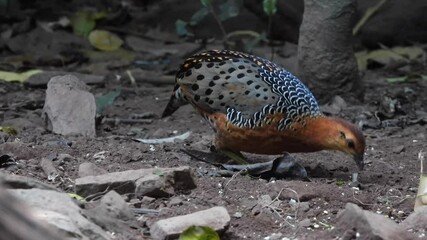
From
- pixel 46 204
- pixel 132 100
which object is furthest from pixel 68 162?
pixel 132 100

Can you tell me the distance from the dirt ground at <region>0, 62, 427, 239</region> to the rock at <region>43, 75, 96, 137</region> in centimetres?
11

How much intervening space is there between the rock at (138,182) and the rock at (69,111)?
1697mm

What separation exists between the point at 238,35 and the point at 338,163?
376 centimetres

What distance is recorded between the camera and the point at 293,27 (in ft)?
33.0

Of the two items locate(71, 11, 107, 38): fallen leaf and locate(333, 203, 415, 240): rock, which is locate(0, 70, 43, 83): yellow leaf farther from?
locate(333, 203, 415, 240): rock

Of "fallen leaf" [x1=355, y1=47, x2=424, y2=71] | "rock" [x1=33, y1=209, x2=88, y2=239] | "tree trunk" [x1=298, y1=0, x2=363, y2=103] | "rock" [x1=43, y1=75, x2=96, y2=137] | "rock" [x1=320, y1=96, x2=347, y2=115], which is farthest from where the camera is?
"fallen leaf" [x1=355, y1=47, x2=424, y2=71]

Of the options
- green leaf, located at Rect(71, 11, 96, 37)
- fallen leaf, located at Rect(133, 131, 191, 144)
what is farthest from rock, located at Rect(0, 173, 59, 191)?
green leaf, located at Rect(71, 11, 96, 37)

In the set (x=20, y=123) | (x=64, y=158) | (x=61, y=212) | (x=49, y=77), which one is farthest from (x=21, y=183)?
(x=49, y=77)

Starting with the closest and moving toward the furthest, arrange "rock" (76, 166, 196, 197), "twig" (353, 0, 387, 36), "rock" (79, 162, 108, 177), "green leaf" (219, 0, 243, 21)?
"rock" (76, 166, 196, 197) → "rock" (79, 162, 108, 177) → "green leaf" (219, 0, 243, 21) → "twig" (353, 0, 387, 36)

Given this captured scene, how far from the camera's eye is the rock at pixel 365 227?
13.1 ft

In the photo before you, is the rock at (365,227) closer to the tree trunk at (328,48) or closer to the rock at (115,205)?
the rock at (115,205)

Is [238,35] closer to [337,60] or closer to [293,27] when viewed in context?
[293,27]

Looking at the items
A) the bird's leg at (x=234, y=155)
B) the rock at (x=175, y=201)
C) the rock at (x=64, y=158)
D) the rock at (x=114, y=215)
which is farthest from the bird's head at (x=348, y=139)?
the rock at (x=114, y=215)

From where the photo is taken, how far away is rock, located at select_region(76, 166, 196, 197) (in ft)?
14.6
